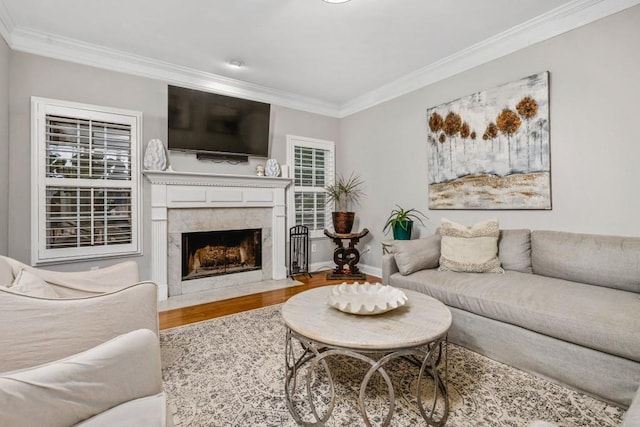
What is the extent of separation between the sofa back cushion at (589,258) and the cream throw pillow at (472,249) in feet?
0.99

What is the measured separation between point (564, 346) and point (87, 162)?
4157 mm

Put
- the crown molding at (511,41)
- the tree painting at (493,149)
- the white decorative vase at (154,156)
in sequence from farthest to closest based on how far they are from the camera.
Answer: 1. the white decorative vase at (154,156)
2. the tree painting at (493,149)
3. the crown molding at (511,41)

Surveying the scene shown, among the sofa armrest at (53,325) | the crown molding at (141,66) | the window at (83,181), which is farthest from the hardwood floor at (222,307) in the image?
the crown molding at (141,66)

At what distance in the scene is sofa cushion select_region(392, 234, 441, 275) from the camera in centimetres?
266

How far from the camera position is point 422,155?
3.65m

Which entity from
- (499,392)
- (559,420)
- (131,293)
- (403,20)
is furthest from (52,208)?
(559,420)

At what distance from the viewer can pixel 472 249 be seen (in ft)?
8.46

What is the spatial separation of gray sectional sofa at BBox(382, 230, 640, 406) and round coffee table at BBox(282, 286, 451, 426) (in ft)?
1.71

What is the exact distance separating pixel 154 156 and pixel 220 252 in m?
1.43

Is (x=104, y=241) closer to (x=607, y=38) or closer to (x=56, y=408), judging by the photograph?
(x=56, y=408)

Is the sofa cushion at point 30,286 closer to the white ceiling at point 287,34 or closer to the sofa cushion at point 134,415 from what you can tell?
the sofa cushion at point 134,415

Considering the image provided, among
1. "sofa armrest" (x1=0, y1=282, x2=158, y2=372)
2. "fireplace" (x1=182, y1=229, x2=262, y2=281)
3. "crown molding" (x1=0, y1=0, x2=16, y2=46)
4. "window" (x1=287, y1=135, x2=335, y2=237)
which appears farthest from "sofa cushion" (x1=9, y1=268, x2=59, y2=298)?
"window" (x1=287, y1=135, x2=335, y2=237)

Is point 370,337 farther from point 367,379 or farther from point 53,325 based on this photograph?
point 53,325

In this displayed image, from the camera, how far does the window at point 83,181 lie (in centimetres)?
281
